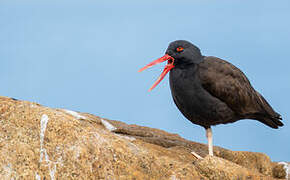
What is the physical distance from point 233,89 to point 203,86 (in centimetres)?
79

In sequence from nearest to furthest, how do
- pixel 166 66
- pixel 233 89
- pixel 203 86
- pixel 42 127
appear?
pixel 42 127, pixel 203 86, pixel 166 66, pixel 233 89

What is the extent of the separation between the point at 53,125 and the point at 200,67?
Answer: 3.14 metres

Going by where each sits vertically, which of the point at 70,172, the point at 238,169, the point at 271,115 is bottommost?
the point at 70,172

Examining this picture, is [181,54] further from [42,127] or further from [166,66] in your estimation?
[42,127]

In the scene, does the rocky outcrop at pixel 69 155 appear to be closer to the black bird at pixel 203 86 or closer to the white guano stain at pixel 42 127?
the white guano stain at pixel 42 127

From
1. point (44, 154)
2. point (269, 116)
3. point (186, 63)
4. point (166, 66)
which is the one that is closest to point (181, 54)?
point (186, 63)

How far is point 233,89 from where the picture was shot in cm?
724

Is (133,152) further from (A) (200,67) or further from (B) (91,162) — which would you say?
(A) (200,67)

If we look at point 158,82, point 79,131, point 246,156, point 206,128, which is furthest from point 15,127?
point 246,156

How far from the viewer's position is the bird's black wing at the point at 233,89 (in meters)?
6.87

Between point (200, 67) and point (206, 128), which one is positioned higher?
point (200, 67)

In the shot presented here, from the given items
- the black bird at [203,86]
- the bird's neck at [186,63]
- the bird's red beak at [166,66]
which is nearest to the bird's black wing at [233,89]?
the black bird at [203,86]

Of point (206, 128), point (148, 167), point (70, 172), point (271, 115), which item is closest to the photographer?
point (70, 172)

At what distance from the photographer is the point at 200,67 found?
6898mm
